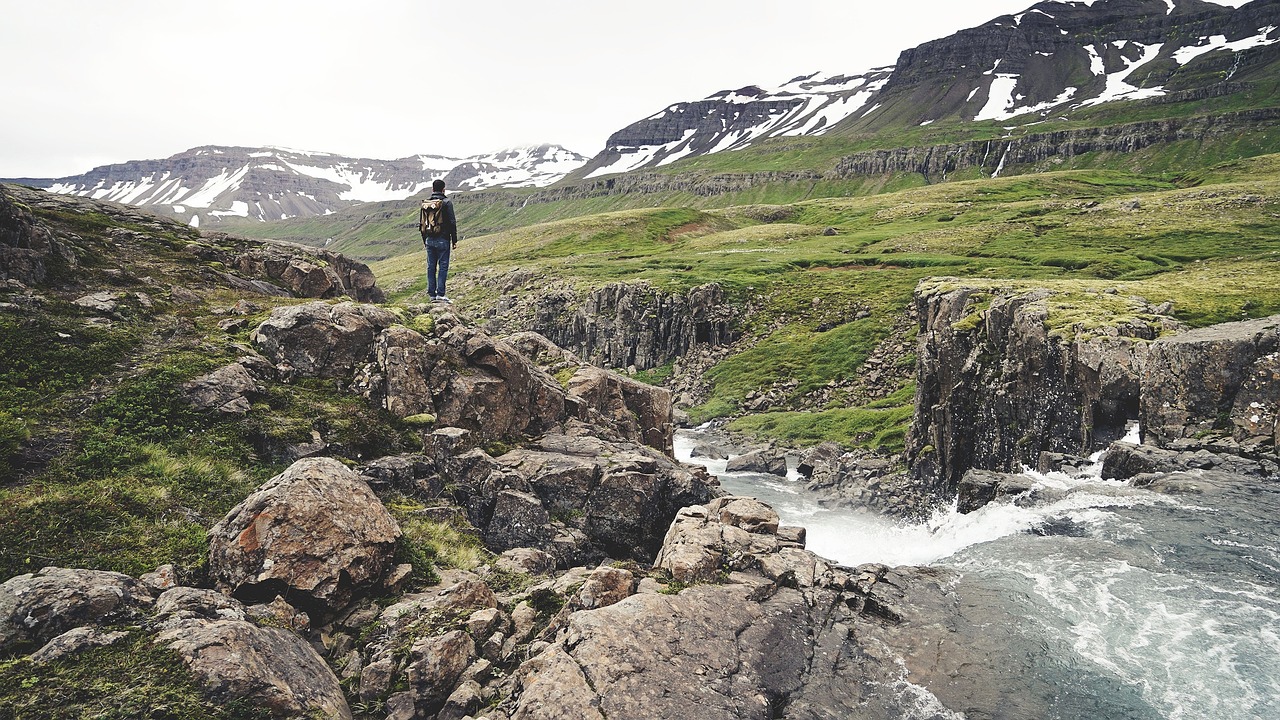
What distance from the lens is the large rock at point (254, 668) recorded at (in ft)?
30.9

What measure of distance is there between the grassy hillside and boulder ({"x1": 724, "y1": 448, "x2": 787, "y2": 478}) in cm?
643

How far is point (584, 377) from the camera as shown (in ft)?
105

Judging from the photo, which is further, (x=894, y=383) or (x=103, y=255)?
(x=894, y=383)

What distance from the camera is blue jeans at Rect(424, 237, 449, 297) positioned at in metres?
27.0

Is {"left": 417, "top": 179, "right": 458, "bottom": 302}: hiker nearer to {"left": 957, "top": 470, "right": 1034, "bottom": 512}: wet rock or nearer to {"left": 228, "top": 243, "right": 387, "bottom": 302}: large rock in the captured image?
{"left": 228, "top": 243, "right": 387, "bottom": 302}: large rock

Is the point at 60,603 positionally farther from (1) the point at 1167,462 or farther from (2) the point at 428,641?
(1) the point at 1167,462

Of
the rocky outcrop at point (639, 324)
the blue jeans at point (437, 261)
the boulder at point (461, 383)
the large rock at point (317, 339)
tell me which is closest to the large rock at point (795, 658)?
the boulder at point (461, 383)

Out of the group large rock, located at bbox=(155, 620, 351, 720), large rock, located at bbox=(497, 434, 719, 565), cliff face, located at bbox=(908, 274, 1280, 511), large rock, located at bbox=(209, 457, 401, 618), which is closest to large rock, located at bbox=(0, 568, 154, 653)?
large rock, located at bbox=(155, 620, 351, 720)

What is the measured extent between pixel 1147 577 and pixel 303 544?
25.0 metres

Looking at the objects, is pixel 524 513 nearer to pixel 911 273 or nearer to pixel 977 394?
pixel 977 394

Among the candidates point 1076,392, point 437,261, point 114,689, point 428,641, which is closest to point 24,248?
point 437,261

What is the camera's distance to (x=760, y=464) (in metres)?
56.6

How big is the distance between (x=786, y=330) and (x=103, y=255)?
264 ft

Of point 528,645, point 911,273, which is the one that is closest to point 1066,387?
point 528,645
